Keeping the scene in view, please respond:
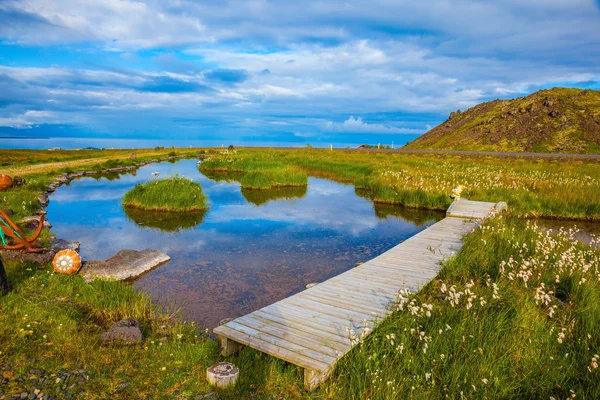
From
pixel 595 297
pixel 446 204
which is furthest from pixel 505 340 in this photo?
pixel 446 204

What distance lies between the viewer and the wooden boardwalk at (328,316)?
222 inches

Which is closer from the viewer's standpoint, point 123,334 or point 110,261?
point 123,334

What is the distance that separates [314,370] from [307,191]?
80.0ft

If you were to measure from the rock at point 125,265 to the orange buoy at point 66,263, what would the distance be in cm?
36

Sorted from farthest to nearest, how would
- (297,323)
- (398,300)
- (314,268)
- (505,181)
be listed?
(505,181) → (314,268) → (398,300) → (297,323)

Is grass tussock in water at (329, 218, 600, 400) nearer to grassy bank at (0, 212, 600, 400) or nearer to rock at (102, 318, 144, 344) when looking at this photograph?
grassy bank at (0, 212, 600, 400)

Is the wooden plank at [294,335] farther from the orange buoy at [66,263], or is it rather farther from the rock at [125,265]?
the orange buoy at [66,263]

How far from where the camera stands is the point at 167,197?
20.9 metres

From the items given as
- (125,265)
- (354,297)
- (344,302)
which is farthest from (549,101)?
(125,265)

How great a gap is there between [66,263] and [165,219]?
944cm

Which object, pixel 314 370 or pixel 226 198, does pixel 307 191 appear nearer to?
pixel 226 198

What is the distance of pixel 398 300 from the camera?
23.6ft

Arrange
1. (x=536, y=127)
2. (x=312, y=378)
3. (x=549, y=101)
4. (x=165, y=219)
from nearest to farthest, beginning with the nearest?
(x=312, y=378)
(x=165, y=219)
(x=536, y=127)
(x=549, y=101)

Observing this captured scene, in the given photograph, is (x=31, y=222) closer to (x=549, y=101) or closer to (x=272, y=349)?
(x=272, y=349)
